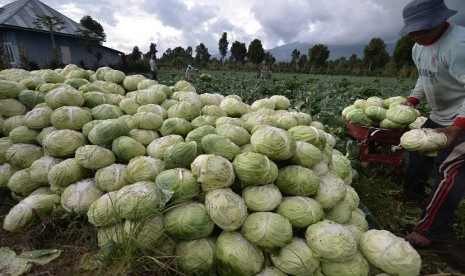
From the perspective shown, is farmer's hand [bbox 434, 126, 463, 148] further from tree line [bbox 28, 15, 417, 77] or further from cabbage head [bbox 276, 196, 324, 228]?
tree line [bbox 28, 15, 417, 77]

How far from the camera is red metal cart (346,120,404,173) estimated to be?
4.45 metres

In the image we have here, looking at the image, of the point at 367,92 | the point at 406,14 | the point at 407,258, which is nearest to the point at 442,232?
the point at 407,258

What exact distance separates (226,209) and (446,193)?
103 inches

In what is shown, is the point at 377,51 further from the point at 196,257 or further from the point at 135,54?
the point at 196,257

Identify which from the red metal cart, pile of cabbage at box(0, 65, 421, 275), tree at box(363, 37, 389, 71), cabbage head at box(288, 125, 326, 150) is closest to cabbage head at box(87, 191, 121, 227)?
pile of cabbage at box(0, 65, 421, 275)

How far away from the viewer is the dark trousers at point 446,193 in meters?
3.12

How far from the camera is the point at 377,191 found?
14.8 feet

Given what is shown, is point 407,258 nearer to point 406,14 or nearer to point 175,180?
point 175,180

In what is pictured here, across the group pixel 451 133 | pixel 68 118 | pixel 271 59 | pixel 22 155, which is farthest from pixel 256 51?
pixel 22 155

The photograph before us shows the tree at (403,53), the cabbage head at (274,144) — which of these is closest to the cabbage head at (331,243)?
the cabbage head at (274,144)

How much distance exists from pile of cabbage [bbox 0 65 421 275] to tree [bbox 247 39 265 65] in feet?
243

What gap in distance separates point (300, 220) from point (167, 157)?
125 cm

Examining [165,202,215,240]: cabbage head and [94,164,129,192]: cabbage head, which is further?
[94,164,129,192]: cabbage head

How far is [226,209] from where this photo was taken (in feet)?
6.97
